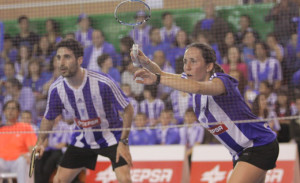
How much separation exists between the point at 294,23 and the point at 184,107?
2.24m

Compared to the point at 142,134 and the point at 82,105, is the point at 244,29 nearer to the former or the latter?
the point at 142,134

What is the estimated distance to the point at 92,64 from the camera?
9445mm

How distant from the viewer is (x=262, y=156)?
4.72m

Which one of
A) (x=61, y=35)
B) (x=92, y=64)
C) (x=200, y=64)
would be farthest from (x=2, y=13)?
(x=200, y=64)

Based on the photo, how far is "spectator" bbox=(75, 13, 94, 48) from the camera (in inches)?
388

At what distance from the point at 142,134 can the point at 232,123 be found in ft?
11.8

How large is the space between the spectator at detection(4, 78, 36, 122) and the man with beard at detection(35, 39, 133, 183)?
3225 millimetres

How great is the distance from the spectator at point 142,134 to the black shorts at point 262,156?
3.48 metres

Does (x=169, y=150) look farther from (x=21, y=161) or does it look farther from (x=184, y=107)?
(x=21, y=161)

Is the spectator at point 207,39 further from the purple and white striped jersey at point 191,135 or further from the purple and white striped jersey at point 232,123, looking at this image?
the purple and white striped jersey at point 232,123

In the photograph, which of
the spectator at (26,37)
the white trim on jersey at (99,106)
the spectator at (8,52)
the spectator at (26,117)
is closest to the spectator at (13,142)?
the spectator at (26,117)

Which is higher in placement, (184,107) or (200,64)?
(200,64)

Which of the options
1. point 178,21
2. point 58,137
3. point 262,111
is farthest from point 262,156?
point 178,21

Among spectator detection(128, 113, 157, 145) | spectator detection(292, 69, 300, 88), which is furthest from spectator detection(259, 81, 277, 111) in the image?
spectator detection(128, 113, 157, 145)
